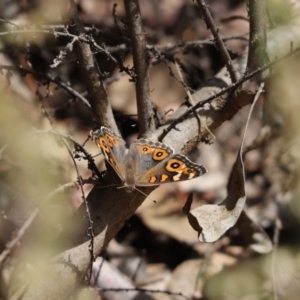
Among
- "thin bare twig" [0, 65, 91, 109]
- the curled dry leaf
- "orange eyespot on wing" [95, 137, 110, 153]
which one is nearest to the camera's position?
the curled dry leaf

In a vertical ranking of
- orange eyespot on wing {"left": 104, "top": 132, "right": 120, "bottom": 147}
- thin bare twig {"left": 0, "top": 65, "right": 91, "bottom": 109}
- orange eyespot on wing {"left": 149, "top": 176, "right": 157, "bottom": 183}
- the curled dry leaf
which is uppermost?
thin bare twig {"left": 0, "top": 65, "right": 91, "bottom": 109}

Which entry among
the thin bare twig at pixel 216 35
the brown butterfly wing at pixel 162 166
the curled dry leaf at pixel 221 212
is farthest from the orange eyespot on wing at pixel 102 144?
the thin bare twig at pixel 216 35

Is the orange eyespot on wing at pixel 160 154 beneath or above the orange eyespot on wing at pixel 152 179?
above

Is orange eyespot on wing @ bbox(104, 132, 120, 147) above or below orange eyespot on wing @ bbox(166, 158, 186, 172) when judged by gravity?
above

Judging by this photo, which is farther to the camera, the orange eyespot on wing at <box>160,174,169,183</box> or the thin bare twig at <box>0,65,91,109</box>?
the thin bare twig at <box>0,65,91,109</box>

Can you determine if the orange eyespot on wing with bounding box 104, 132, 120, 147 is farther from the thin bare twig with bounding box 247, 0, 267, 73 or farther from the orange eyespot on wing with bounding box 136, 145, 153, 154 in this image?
the thin bare twig with bounding box 247, 0, 267, 73

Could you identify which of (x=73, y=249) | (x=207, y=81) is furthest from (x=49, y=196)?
(x=207, y=81)

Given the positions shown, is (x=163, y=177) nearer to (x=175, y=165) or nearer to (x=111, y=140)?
(x=175, y=165)

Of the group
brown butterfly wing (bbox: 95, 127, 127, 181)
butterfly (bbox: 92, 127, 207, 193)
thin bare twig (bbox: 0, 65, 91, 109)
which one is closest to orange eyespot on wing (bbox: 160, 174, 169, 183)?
butterfly (bbox: 92, 127, 207, 193)

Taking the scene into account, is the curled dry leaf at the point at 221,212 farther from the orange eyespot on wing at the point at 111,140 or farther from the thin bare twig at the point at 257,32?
the orange eyespot on wing at the point at 111,140

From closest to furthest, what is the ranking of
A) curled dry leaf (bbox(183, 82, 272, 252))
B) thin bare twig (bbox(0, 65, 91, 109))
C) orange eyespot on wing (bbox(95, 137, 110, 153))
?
curled dry leaf (bbox(183, 82, 272, 252))
orange eyespot on wing (bbox(95, 137, 110, 153))
thin bare twig (bbox(0, 65, 91, 109))
